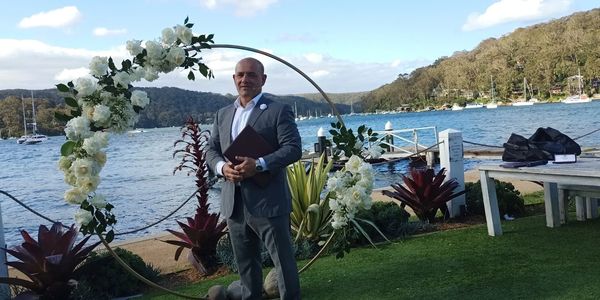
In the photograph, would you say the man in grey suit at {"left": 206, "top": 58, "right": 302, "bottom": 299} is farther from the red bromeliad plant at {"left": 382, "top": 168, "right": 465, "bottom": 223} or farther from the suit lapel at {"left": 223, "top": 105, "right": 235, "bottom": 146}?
the red bromeliad plant at {"left": 382, "top": 168, "right": 465, "bottom": 223}

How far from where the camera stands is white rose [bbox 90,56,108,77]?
3491mm

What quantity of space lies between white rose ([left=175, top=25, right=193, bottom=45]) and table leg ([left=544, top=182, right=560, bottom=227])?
4.10m

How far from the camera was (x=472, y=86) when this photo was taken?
112 m

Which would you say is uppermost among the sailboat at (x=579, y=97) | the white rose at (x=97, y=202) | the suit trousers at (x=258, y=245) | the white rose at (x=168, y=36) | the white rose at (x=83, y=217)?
the sailboat at (x=579, y=97)

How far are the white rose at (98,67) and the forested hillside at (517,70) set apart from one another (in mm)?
96039

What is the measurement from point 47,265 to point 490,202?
420 centimetres

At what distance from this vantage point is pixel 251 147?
3.36 metres

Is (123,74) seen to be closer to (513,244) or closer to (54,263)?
(54,263)

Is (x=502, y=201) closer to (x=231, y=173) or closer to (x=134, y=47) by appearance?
(x=231, y=173)

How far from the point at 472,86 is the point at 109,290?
114 meters

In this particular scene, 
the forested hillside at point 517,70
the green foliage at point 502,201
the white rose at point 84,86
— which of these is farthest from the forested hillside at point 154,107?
the forested hillside at point 517,70

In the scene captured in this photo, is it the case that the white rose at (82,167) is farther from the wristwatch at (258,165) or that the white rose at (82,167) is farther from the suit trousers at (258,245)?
the wristwatch at (258,165)

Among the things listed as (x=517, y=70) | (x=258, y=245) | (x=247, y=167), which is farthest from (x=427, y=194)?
(x=517, y=70)

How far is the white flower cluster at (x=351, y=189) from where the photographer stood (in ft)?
12.7
